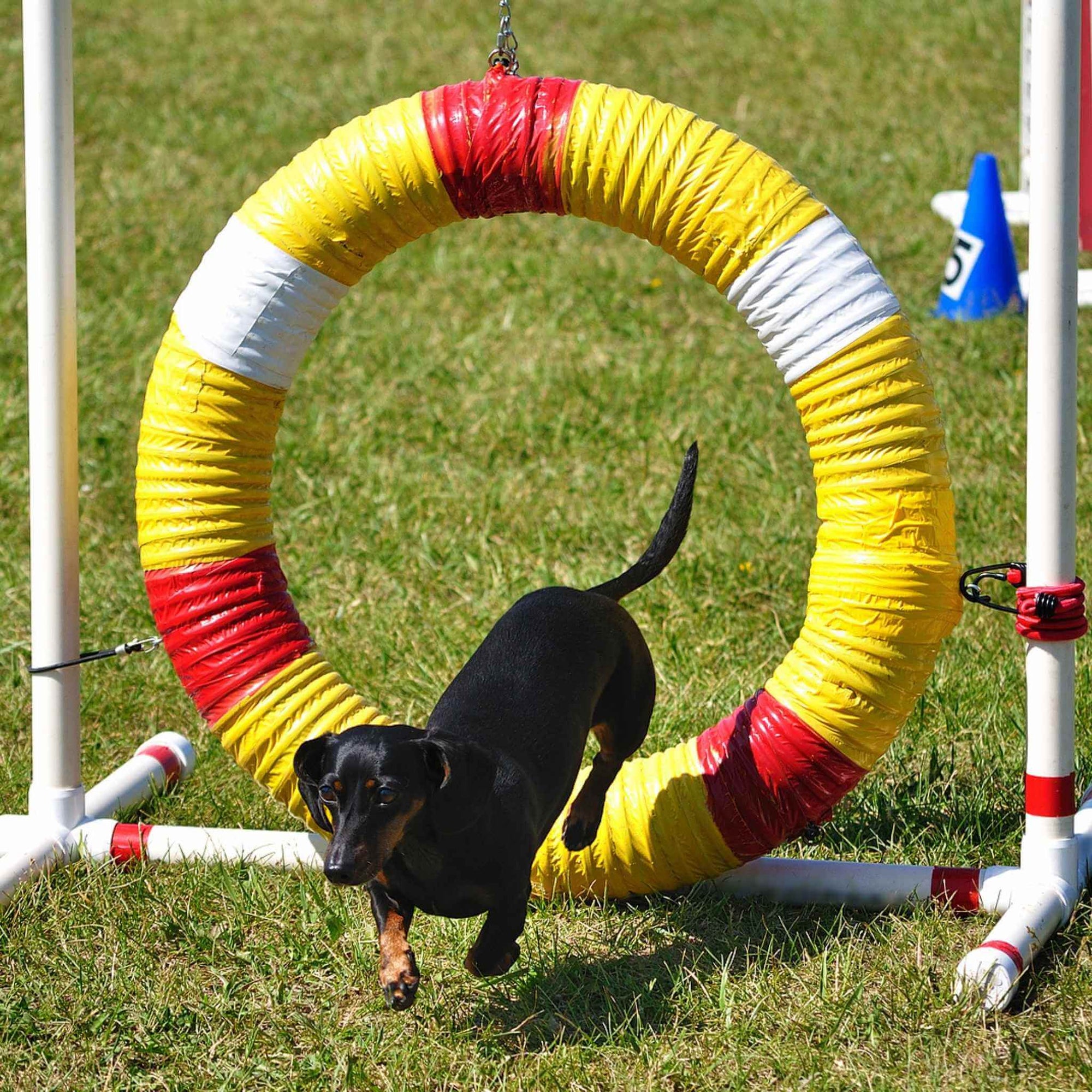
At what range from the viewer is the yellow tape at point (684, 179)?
3.06m

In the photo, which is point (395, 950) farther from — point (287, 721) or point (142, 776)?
point (142, 776)

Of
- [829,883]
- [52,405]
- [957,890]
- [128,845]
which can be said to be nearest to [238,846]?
[128,845]

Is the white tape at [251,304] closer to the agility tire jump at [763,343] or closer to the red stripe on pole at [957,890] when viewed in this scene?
the agility tire jump at [763,343]

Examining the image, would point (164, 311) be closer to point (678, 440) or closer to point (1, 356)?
point (1, 356)

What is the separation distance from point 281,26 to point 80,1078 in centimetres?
848

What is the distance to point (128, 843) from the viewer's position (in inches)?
139

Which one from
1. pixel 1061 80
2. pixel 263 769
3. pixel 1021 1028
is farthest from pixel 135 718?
pixel 1061 80

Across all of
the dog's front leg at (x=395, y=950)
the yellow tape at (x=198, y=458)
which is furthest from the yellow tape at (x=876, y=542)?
the yellow tape at (x=198, y=458)

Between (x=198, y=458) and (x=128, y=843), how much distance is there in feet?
2.99

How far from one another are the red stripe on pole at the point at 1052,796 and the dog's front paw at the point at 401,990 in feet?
4.30

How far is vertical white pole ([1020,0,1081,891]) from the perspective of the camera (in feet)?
9.71

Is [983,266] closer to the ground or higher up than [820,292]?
higher up

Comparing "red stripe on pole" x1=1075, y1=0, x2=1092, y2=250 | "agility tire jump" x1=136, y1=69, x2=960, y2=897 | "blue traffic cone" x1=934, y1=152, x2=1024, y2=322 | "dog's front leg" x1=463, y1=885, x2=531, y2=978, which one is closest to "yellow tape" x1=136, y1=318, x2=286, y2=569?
"agility tire jump" x1=136, y1=69, x2=960, y2=897

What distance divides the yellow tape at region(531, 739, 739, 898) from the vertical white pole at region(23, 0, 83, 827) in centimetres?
116
